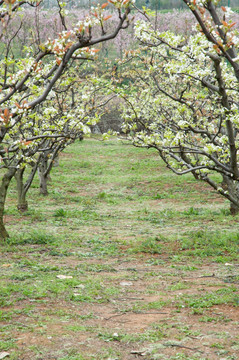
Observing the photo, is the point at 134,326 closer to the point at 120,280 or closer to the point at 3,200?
the point at 120,280

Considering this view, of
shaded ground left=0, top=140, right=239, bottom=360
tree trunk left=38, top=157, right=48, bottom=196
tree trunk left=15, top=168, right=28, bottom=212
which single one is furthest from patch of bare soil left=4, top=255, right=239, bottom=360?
tree trunk left=38, top=157, right=48, bottom=196

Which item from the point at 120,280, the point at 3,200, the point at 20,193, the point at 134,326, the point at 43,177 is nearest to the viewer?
the point at 134,326

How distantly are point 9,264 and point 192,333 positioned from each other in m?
4.23

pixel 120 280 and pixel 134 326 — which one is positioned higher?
pixel 134 326

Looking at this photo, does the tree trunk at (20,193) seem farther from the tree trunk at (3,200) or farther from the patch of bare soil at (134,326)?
the patch of bare soil at (134,326)

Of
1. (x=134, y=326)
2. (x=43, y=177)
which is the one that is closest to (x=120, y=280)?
(x=134, y=326)

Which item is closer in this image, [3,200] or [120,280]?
[120,280]

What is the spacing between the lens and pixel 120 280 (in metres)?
7.32

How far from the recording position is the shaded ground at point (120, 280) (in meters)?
4.69

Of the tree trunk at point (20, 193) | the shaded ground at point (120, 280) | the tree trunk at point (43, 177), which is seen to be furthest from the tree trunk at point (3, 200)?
the tree trunk at point (43, 177)

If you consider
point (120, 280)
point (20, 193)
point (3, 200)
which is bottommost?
point (120, 280)

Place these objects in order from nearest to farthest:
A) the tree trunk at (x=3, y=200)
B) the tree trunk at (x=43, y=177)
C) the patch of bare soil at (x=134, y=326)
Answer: the patch of bare soil at (x=134, y=326) → the tree trunk at (x=3, y=200) → the tree trunk at (x=43, y=177)

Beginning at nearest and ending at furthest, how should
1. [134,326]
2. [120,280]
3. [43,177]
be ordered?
[134,326] < [120,280] < [43,177]

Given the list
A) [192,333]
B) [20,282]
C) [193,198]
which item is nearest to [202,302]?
[192,333]
